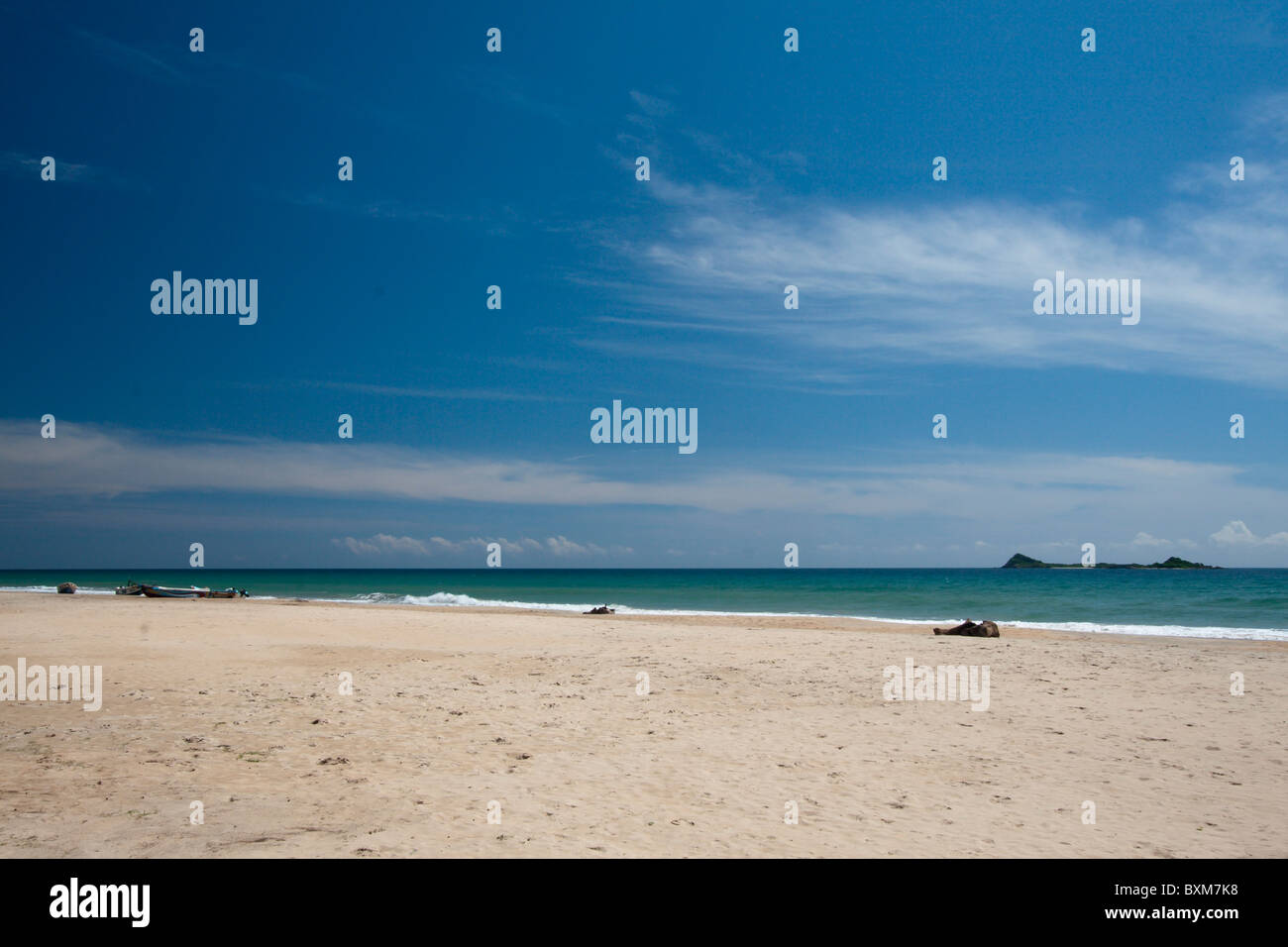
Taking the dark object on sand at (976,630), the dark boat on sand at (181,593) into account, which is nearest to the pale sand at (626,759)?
the dark object on sand at (976,630)

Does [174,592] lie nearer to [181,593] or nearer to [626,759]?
[181,593]

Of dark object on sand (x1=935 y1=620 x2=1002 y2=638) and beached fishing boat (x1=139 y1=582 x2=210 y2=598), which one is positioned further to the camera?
beached fishing boat (x1=139 y1=582 x2=210 y2=598)

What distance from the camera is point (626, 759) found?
893 cm

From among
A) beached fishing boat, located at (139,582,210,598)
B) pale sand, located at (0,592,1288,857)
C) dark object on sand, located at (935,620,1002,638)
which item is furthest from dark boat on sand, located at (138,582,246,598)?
dark object on sand, located at (935,620,1002,638)

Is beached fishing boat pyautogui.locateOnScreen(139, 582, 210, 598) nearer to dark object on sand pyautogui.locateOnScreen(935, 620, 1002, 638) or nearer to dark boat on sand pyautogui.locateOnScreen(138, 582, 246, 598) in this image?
dark boat on sand pyautogui.locateOnScreen(138, 582, 246, 598)

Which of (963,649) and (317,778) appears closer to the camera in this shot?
(317,778)

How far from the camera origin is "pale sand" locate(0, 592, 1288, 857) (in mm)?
6426

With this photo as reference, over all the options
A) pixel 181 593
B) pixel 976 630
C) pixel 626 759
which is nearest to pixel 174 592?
pixel 181 593

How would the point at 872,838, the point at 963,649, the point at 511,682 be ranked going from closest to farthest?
the point at 872,838 → the point at 511,682 → the point at 963,649
